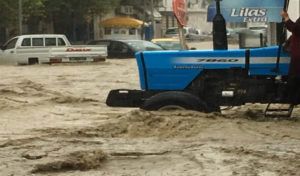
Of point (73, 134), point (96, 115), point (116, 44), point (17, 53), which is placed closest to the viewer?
point (73, 134)

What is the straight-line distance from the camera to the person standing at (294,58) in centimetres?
1020

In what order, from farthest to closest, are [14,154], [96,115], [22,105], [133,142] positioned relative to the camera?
[22,105]
[96,115]
[133,142]
[14,154]

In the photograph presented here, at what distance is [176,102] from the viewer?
1105 cm

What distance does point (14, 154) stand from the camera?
877 cm

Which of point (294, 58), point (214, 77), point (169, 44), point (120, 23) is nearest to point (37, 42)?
point (169, 44)

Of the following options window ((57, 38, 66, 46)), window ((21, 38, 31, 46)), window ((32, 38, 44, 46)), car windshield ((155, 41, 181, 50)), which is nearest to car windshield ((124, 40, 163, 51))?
car windshield ((155, 41, 181, 50))

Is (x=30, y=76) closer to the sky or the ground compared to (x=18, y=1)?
closer to the ground

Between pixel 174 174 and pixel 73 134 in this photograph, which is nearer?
pixel 174 174

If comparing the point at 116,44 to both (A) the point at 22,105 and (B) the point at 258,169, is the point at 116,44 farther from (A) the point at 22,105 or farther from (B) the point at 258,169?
(B) the point at 258,169

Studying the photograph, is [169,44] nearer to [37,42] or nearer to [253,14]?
[37,42]

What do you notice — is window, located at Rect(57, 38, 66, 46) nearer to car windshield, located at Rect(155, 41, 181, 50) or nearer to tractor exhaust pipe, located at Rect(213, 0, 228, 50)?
car windshield, located at Rect(155, 41, 181, 50)

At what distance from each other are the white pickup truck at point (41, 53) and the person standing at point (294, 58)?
78.1 feet

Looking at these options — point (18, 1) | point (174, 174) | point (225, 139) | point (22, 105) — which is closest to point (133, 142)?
point (225, 139)

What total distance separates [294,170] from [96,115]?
6774 millimetres
